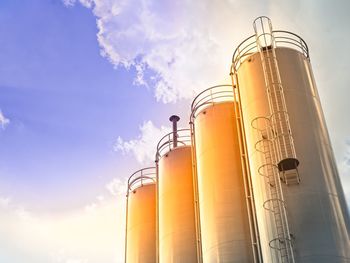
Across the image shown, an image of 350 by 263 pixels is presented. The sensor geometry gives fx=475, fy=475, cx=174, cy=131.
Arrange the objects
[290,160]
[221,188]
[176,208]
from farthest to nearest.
Result: [176,208], [221,188], [290,160]

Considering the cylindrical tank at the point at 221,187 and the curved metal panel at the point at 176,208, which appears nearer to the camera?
the cylindrical tank at the point at 221,187

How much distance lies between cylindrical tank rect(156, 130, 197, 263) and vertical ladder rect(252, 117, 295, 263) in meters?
5.93

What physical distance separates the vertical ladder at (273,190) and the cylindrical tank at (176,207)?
5.93 meters

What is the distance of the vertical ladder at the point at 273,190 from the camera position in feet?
44.6

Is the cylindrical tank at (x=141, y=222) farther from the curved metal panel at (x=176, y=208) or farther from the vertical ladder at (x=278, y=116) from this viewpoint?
the vertical ladder at (x=278, y=116)

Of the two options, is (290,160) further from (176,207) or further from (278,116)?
(176,207)

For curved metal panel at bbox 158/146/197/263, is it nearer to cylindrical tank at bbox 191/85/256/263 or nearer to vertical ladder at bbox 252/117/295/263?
cylindrical tank at bbox 191/85/256/263

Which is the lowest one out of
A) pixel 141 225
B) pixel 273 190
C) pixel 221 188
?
pixel 273 190

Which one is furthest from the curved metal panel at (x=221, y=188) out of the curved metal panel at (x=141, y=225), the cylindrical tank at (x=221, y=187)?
the curved metal panel at (x=141, y=225)

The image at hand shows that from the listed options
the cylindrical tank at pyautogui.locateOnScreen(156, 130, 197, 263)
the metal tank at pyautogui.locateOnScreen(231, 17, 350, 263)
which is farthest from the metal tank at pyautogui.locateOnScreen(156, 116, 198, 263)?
the metal tank at pyautogui.locateOnScreen(231, 17, 350, 263)

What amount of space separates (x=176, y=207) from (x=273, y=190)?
7041 millimetres

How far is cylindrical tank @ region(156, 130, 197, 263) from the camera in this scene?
19.7 meters

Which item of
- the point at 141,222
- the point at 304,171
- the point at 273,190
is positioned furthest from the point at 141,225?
the point at 304,171

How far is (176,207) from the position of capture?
20.8 m
